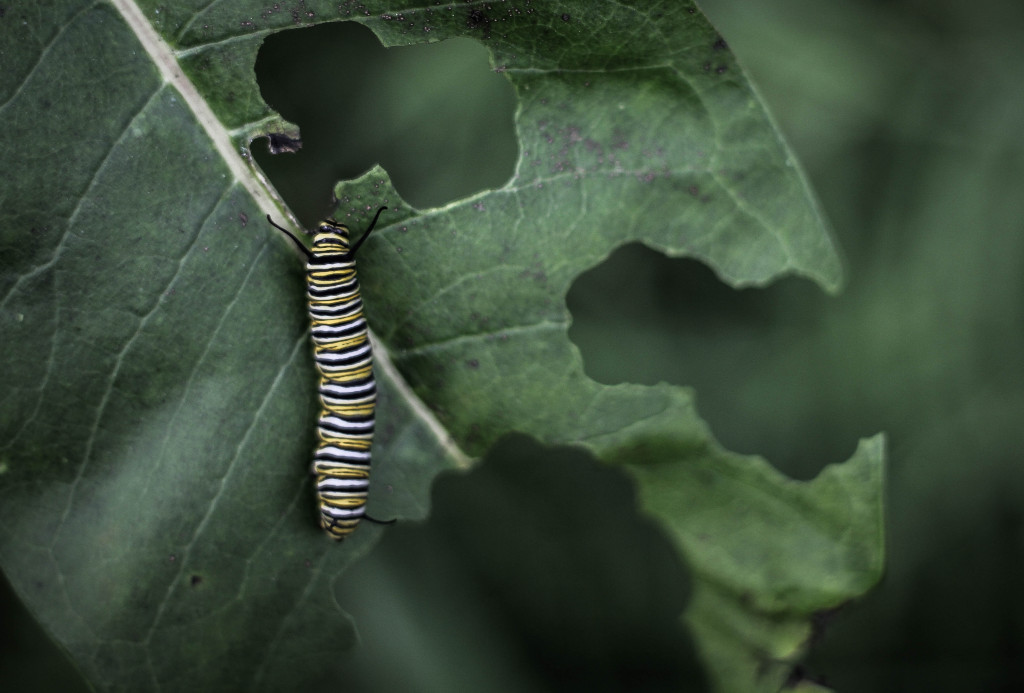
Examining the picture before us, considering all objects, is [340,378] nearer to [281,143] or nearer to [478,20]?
[281,143]

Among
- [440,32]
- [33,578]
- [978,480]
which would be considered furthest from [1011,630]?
[33,578]

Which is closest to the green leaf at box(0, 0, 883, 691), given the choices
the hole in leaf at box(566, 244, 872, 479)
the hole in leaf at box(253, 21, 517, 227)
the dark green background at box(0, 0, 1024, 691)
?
the hole in leaf at box(253, 21, 517, 227)

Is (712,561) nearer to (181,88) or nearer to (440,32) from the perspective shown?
(440,32)

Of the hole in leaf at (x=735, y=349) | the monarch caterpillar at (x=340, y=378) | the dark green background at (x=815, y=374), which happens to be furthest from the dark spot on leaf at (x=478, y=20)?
the hole in leaf at (x=735, y=349)

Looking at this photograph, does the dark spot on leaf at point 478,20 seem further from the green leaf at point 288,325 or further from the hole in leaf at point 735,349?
the hole in leaf at point 735,349

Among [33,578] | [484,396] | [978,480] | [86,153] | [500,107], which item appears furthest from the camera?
[978,480]

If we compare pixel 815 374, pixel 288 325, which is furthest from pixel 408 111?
pixel 815 374

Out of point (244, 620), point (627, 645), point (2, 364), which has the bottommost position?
point (627, 645)
